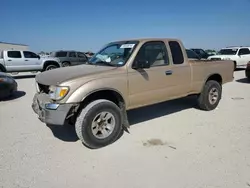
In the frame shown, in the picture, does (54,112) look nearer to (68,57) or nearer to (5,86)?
(5,86)

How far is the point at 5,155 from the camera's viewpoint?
3516 mm

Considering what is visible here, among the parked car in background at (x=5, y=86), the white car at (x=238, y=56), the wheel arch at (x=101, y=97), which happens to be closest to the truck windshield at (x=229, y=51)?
the white car at (x=238, y=56)

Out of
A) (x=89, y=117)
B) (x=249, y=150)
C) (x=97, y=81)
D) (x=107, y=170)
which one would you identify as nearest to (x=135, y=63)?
(x=97, y=81)

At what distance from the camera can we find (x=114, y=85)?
383cm

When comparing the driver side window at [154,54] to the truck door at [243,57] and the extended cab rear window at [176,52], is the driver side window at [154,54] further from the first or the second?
Answer: the truck door at [243,57]

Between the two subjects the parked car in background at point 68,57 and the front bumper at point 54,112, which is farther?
the parked car in background at point 68,57

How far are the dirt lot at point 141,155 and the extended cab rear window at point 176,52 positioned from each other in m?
1.38

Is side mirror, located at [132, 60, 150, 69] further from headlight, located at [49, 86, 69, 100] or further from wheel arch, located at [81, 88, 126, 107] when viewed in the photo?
headlight, located at [49, 86, 69, 100]

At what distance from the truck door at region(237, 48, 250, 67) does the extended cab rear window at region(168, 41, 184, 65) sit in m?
13.1

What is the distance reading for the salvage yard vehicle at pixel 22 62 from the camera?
45.3 ft

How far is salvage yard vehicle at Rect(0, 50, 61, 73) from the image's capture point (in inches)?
543

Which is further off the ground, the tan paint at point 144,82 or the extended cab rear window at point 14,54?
the extended cab rear window at point 14,54

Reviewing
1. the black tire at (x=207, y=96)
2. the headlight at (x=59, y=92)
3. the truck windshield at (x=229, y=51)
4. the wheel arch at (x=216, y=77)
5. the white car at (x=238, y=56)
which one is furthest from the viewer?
the truck windshield at (x=229, y=51)

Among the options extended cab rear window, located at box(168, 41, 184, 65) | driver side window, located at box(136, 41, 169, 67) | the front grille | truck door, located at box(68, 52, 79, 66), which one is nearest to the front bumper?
the front grille
